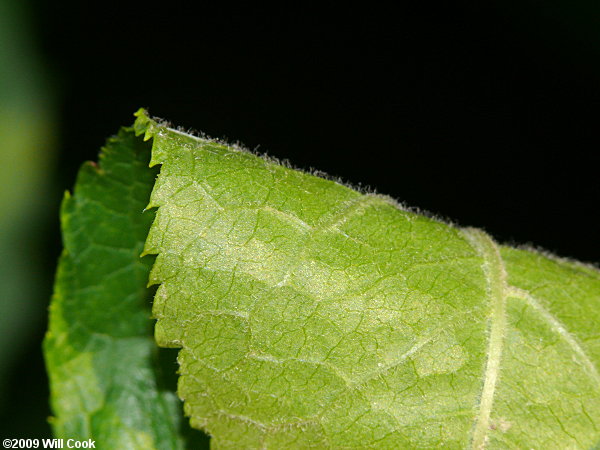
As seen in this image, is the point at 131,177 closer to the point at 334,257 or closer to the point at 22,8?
the point at 334,257

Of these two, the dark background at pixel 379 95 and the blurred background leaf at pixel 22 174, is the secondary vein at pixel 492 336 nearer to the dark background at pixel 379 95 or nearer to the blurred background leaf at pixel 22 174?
the dark background at pixel 379 95

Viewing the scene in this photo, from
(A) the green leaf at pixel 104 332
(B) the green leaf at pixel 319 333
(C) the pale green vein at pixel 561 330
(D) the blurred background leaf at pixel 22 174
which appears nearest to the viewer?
(B) the green leaf at pixel 319 333

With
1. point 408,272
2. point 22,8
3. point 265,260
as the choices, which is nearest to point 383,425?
point 408,272

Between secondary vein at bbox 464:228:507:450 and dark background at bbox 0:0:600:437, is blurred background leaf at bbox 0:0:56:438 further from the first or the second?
secondary vein at bbox 464:228:507:450

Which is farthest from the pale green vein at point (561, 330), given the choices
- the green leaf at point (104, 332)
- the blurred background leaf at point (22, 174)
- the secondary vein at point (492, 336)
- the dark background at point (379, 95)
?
the blurred background leaf at point (22, 174)

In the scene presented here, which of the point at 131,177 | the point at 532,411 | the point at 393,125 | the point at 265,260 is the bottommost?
the point at 532,411

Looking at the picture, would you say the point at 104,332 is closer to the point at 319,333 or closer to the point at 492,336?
the point at 319,333

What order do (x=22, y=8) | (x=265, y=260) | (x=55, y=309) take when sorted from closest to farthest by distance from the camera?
1. (x=265, y=260)
2. (x=55, y=309)
3. (x=22, y=8)

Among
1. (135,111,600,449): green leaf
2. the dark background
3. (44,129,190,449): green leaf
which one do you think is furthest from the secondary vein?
the dark background
